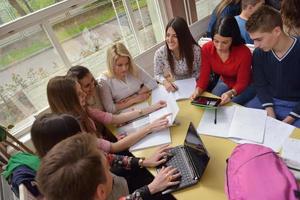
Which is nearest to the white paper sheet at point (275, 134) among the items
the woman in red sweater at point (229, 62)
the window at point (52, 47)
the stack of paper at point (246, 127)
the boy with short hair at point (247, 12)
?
the stack of paper at point (246, 127)

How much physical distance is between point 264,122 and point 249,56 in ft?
2.23

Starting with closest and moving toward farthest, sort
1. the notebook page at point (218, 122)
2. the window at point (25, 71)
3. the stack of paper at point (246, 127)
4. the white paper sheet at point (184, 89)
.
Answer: the stack of paper at point (246, 127)
the notebook page at point (218, 122)
the white paper sheet at point (184, 89)
the window at point (25, 71)

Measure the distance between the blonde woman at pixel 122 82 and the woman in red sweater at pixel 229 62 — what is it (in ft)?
1.39

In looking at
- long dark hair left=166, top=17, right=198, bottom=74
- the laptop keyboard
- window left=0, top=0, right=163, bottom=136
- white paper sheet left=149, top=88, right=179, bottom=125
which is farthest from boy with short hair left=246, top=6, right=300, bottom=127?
window left=0, top=0, right=163, bottom=136

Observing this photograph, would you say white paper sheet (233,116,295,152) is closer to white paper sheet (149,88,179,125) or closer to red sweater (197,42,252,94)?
white paper sheet (149,88,179,125)

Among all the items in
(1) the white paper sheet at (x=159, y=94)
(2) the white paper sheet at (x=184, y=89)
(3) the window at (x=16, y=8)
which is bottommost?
(1) the white paper sheet at (x=159, y=94)

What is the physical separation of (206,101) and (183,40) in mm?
627

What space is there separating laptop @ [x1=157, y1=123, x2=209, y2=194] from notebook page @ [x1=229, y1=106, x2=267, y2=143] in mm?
217

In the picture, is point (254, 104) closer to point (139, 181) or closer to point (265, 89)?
point (265, 89)

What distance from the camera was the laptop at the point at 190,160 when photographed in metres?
1.18

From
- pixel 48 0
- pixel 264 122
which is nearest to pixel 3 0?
pixel 48 0

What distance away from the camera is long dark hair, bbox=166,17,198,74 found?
195cm

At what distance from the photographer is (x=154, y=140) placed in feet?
4.91

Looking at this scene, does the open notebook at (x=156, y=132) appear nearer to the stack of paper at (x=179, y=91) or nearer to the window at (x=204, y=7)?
the stack of paper at (x=179, y=91)
